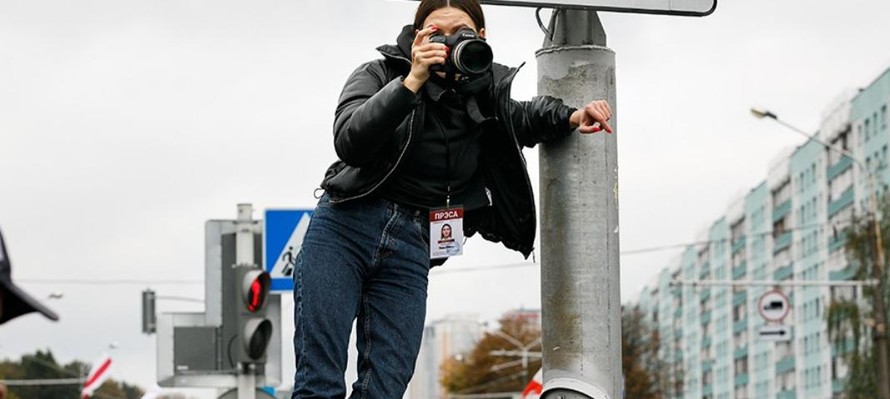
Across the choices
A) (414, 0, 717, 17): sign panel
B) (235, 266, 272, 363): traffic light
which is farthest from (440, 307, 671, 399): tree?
(414, 0, 717, 17): sign panel

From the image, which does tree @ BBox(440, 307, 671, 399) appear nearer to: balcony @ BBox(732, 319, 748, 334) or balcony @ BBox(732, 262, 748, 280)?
balcony @ BBox(732, 319, 748, 334)

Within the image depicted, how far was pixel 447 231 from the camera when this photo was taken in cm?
510

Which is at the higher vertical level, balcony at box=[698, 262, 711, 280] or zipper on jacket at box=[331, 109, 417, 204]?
zipper on jacket at box=[331, 109, 417, 204]

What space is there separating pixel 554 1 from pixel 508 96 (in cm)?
28

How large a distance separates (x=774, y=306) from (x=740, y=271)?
284ft

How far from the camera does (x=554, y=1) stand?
5.24 meters

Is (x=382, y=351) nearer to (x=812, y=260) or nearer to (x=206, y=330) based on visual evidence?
(x=206, y=330)

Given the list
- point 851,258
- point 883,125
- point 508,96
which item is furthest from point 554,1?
point 883,125

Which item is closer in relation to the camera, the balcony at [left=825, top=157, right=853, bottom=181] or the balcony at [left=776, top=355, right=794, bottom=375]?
the balcony at [left=825, top=157, right=853, bottom=181]

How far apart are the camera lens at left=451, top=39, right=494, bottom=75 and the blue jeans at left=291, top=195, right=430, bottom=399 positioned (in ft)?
1.52

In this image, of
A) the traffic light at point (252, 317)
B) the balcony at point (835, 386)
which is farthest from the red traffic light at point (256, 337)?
the balcony at point (835, 386)

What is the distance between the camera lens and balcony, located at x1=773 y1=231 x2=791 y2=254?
122 m

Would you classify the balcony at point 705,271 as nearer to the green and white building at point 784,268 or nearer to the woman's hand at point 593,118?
the green and white building at point 784,268

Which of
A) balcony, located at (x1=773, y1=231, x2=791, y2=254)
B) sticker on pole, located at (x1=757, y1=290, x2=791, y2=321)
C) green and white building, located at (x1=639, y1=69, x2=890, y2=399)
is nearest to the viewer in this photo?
sticker on pole, located at (x1=757, y1=290, x2=791, y2=321)
